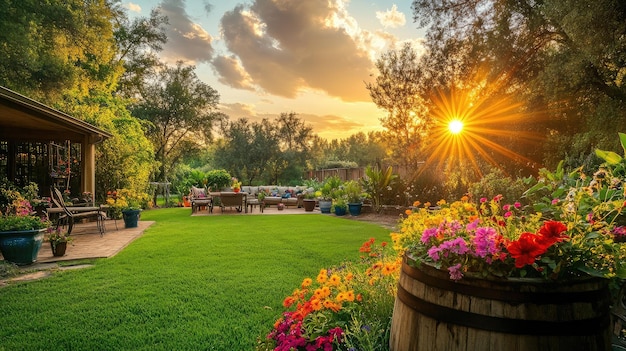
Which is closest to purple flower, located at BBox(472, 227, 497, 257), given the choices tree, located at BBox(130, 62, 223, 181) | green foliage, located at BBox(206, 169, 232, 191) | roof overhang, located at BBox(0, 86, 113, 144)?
roof overhang, located at BBox(0, 86, 113, 144)

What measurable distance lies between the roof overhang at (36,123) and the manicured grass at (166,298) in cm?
335

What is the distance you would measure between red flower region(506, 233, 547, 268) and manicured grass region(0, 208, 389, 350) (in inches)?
80.1

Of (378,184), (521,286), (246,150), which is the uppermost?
(246,150)

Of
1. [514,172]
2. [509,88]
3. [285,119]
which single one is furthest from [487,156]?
[285,119]

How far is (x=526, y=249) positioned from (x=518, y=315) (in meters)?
0.22

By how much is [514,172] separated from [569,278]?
10.2 meters

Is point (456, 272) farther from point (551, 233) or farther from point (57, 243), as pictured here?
point (57, 243)

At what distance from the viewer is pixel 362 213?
41.8 ft

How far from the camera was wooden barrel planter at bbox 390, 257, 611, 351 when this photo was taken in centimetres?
111

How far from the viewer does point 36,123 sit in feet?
28.1

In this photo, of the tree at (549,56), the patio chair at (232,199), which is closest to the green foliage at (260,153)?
the patio chair at (232,199)

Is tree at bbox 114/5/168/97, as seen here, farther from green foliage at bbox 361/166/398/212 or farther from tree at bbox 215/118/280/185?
green foliage at bbox 361/166/398/212

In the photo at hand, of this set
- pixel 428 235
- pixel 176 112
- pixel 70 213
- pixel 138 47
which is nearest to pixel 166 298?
pixel 428 235

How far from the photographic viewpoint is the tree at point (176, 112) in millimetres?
19781
